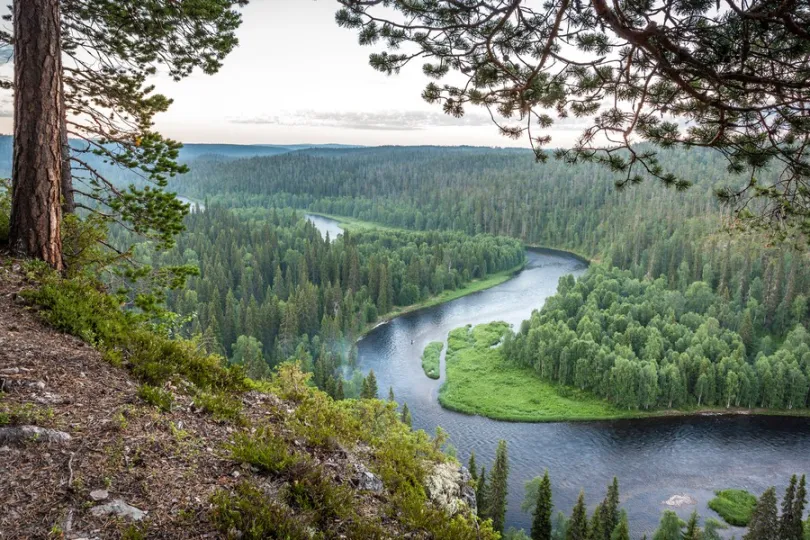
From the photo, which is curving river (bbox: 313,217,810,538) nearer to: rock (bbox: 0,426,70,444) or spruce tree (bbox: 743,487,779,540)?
spruce tree (bbox: 743,487,779,540)

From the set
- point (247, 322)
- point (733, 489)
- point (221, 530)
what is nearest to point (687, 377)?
point (733, 489)

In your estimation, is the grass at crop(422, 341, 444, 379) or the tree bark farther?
the grass at crop(422, 341, 444, 379)

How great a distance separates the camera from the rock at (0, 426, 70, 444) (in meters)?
5.44

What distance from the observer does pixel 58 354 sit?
23.3ft

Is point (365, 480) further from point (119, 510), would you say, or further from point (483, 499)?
point (483, 499)

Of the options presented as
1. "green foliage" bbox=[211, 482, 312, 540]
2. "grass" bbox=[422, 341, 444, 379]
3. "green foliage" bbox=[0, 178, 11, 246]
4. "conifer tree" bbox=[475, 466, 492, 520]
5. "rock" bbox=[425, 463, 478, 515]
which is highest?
"green foliage" bbox=[0, 178, 11, 246]

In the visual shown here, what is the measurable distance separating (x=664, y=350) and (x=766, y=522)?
3027 centimetres

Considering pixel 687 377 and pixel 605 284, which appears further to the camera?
pixel 605 284

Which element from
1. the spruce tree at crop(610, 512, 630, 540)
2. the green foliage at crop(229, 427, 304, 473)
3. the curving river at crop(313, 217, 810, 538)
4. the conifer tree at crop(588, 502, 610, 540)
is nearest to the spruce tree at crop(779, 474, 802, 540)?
the curving river at crop(313, 217, 810, 538)

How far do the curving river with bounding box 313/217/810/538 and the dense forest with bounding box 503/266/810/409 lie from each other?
2.88m

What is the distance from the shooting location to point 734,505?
32781mm

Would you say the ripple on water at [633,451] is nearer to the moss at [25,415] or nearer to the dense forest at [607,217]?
the dense forest at [607,217]

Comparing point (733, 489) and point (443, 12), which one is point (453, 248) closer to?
point (733, 489)

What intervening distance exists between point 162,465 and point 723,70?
29.3 feet
